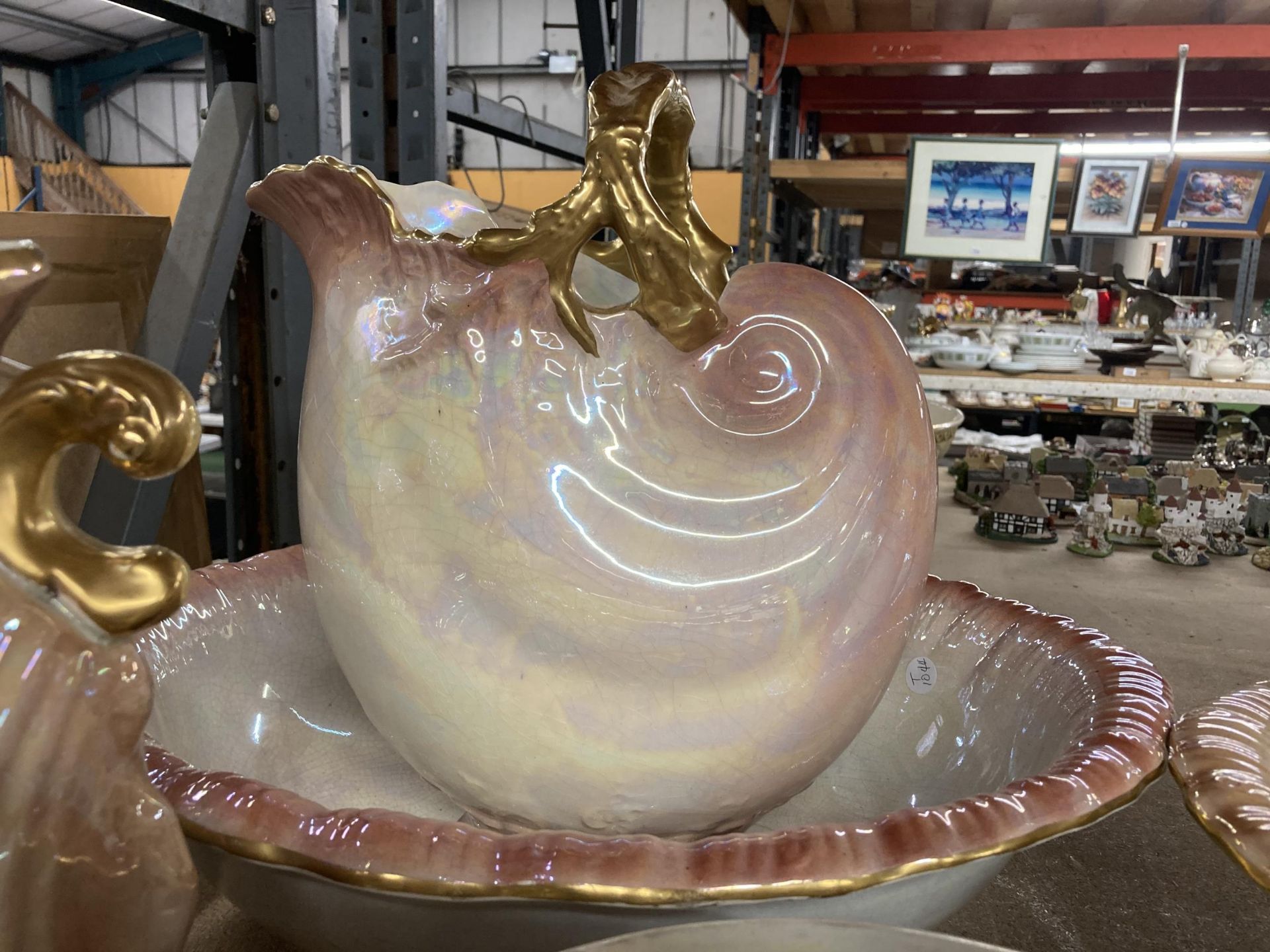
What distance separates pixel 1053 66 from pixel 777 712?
262 cm

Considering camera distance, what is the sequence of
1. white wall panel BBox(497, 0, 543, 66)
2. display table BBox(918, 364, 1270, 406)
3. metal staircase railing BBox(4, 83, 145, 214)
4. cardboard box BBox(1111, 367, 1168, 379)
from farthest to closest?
white wall panel BBox(497, 0, 543, 66), metal staircase railing BBox(4, 83, 145, 214), cardboard box BBox(1111, 367, 1168, 379), display table BBox(918, 364, 1270, 406)

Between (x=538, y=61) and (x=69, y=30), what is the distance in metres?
2.60

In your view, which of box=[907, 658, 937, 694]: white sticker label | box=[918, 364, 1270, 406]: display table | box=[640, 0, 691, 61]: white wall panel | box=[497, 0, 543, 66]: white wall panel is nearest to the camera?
box=[907, 658, 937, 694]: white sticker label

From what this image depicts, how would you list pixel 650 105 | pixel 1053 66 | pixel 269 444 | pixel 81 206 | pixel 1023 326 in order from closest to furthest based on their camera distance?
pixel 650 105, pixel 269 444, pixel 1023 326, pixel 1053 66, pixel 81 206

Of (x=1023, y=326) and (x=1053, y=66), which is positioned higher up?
(x=1053, y=66)

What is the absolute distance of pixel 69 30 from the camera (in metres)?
5.61

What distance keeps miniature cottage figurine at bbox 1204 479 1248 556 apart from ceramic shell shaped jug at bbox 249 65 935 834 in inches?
30.9

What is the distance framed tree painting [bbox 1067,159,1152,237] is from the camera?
1.96 meters

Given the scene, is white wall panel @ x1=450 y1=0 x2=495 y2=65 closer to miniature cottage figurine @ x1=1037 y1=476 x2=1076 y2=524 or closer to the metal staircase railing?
the metal staircase railing

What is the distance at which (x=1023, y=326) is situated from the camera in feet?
6.18

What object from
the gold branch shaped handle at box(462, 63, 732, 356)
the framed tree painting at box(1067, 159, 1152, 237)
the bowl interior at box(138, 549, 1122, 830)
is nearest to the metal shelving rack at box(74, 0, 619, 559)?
the bowl interior at box(138, 549, 1122, 830)

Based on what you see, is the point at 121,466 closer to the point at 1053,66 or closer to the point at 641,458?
the point at 641,458

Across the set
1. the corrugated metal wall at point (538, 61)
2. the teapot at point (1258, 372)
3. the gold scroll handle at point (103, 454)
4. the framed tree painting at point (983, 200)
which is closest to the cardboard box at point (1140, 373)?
the teapot at point (1258, 372)

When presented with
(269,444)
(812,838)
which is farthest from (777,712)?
(269,444)
